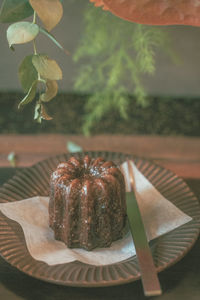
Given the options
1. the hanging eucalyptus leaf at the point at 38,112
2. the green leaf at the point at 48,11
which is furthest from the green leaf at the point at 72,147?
the green leaf at the point at 48,11

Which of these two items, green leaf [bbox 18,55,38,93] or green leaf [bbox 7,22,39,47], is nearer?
green leaf [bbox 7,22,39,47]

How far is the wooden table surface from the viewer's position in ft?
2.82

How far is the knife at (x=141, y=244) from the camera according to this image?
0.78 meters

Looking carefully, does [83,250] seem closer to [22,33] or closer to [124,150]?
[22,33]

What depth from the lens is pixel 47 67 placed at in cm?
79

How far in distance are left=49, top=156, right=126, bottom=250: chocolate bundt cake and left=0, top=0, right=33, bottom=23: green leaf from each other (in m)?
0.35

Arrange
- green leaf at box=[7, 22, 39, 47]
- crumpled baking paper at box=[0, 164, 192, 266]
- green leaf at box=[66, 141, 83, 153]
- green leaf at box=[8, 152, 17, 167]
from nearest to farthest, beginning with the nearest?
1. green leaf at box=[7, 22, 39, 47]
2. crumpled baking paper at box=[0, 164, 192, 266]
3. green leaf at box=[8, 152, 17, 167]
4. green leaf at box=[66, 141, 83, 153]

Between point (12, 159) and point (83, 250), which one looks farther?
point (12, 159)

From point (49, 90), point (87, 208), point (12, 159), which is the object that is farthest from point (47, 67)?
point (12, 159)

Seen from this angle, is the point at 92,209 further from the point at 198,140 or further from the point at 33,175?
the point at 198,140

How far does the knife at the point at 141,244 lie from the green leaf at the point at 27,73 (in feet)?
1.24

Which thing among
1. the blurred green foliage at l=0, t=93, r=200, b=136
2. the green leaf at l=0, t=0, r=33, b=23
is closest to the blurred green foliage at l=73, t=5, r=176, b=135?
the blurred green foliage at l=0, t=93, r=200, b=136

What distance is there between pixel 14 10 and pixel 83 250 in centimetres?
52

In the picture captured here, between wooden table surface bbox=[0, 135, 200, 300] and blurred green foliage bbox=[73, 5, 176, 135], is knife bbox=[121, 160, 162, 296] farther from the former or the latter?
blurred green foliage bbox=[73, 5, 176, 135]
